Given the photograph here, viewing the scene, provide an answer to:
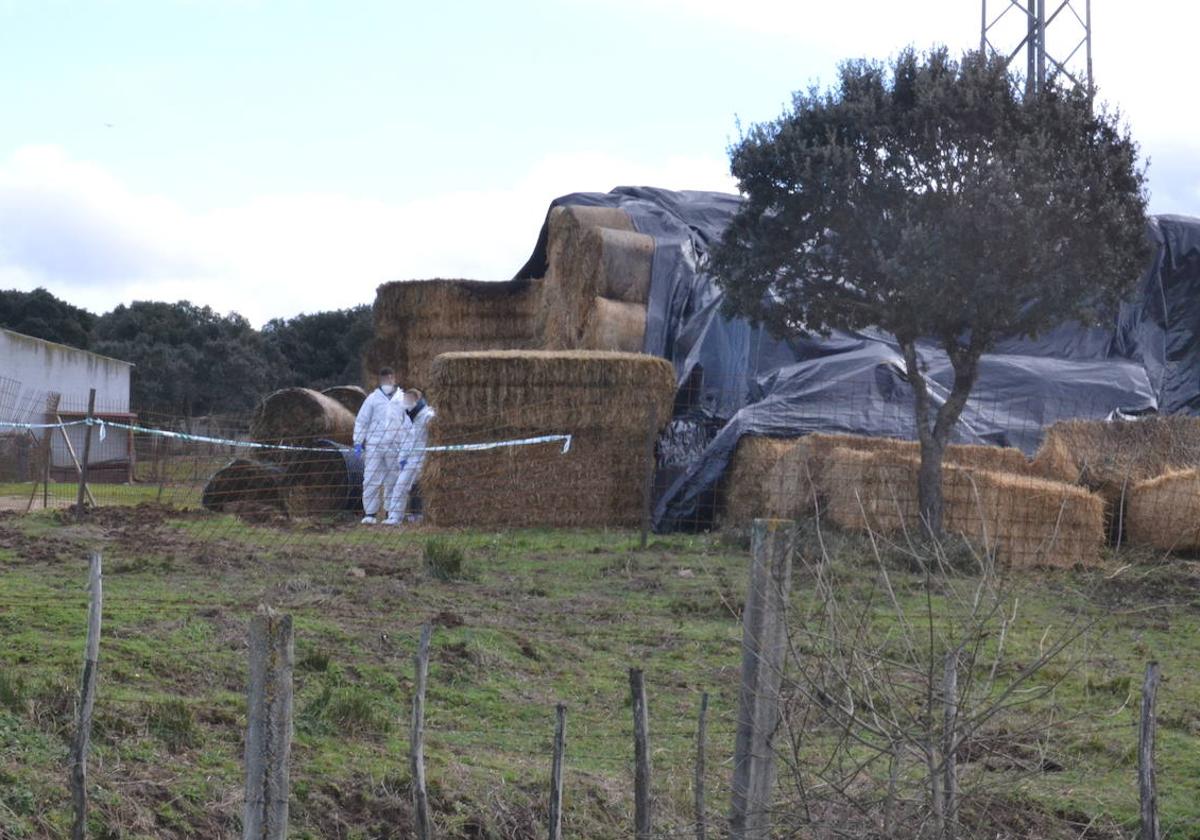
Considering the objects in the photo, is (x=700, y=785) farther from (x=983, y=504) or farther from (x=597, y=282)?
(x=597, y=282)

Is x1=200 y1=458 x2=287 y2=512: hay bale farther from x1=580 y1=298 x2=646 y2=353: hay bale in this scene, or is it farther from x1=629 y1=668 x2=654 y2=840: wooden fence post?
x1=629 y1=668 x2=654 y2=840: wooden fence post

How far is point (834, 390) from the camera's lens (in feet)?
56.1

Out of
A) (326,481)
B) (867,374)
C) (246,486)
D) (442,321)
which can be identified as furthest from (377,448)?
(442,321)

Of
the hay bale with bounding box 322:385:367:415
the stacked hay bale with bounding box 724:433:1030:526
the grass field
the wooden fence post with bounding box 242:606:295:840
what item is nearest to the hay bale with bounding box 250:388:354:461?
the hay bale with bounding box 322:385:367:415

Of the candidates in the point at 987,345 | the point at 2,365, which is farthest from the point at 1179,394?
the point at 2,365

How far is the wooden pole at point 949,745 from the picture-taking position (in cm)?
399

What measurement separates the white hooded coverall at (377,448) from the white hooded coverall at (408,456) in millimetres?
79

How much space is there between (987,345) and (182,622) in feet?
27.5

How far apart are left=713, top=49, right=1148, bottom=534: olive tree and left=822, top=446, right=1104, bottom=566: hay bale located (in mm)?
322

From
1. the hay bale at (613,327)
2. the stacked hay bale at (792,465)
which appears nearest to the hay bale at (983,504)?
the stacked hay bale at (792,465)

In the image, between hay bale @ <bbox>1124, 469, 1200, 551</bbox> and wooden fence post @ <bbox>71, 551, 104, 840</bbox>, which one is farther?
hay bale @ <bbox>1124, 469, 1200, 551</bbox>

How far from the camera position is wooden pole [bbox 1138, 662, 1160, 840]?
18.6ft

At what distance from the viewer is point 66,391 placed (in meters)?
37.4

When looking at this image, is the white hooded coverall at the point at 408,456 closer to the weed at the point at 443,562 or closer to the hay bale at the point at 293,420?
the hay bale at the point at 293,420
